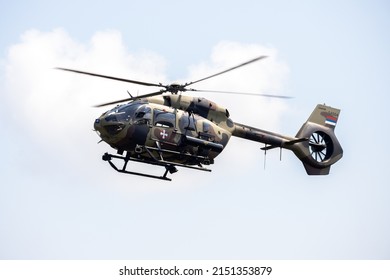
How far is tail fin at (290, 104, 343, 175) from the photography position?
1168 inches

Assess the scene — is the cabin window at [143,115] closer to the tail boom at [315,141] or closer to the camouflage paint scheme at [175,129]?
the camouflage paint scheme at [175,129]

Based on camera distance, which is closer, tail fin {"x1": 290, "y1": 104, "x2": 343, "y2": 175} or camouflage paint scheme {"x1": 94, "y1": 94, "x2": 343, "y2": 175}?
camouflage paint scheme {"x1": 94, "y1": 94, "x2": 343, "y2": 175}

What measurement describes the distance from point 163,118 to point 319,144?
934 cm

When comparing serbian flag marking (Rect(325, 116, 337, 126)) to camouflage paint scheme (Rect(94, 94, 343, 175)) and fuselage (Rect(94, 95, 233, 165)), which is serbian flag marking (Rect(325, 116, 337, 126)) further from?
fuselage (Rect(94, 95, 233, 165))

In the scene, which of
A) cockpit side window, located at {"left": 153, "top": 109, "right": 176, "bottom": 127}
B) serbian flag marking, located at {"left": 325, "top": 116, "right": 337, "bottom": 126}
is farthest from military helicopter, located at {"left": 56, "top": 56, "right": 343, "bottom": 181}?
serbian flag marking, located at {"left": 325, "top": 116, "right": 337, "bottom": 126}

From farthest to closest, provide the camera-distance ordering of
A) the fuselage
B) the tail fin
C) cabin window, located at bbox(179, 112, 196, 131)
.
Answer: the tail fin, cabin window, located at bbox(179, 112, 196, 131), the fuselage

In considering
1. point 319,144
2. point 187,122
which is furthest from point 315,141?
point 187,122

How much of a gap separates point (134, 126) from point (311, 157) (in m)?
9.80

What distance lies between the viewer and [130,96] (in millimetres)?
24750

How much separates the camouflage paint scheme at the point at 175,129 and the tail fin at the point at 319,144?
154 cm

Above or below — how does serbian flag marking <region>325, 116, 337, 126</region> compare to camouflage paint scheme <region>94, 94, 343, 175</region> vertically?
above

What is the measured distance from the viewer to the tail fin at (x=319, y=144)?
29.7 m

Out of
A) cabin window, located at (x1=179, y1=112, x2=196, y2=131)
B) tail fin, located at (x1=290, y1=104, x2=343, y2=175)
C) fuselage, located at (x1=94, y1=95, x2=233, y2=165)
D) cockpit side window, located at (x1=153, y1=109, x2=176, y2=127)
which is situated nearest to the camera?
fuselage, located at (x1=94, y1=95, x2=233, y2=165)
